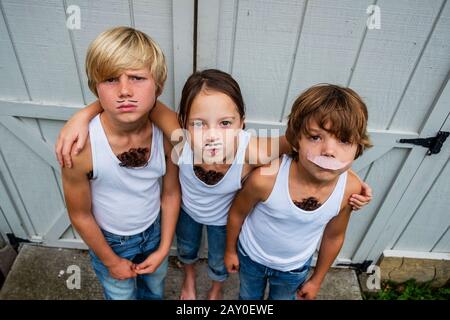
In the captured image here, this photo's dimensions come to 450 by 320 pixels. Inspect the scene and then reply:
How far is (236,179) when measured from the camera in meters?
1.48

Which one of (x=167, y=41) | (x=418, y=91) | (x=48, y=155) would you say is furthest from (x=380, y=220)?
(x=48, y=155)

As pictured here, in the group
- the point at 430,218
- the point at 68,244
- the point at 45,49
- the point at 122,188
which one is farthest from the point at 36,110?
the point at 430,218

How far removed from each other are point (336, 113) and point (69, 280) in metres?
2.03

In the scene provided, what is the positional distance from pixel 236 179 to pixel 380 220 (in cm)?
119

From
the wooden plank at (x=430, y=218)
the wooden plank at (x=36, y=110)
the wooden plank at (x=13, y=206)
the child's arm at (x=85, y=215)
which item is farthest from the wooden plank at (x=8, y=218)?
the wooden plank at (x=430, y=218)

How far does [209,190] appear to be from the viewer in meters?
1.53

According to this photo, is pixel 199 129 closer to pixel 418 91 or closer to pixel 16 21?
pixel 16 21

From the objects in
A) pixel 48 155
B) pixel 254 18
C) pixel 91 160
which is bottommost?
pixel 48 155

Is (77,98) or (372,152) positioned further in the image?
(372,152)

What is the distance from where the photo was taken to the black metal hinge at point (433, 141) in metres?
1.75

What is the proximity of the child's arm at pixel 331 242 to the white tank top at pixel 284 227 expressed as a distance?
45 mm

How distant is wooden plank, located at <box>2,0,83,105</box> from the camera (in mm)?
1460
